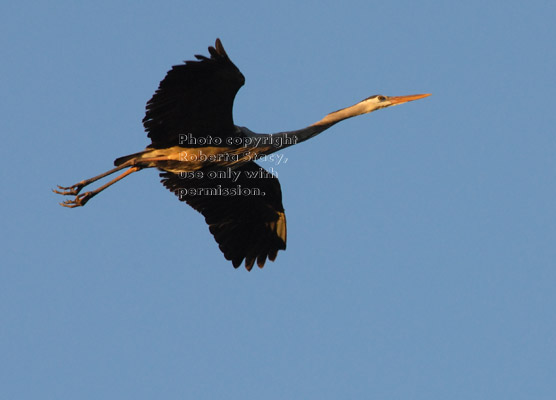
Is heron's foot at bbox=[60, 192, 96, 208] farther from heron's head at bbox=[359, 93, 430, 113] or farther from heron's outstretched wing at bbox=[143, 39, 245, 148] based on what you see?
heron's head at bbox=[359, 93, 430, 113]

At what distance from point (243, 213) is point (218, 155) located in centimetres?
184

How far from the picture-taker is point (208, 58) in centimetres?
1124

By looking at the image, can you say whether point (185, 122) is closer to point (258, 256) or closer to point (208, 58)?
point (208, 58)

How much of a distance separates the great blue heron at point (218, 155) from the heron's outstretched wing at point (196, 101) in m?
0.01

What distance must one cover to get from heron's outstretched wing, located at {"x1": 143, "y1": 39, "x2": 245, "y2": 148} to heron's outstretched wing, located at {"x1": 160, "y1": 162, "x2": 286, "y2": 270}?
1567mm

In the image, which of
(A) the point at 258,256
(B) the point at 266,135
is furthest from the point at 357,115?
(A) the point at 258,256

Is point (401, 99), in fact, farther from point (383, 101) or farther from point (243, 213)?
point (243, 213)

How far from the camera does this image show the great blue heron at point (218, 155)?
11711 mm

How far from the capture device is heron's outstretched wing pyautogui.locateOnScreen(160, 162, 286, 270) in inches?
549

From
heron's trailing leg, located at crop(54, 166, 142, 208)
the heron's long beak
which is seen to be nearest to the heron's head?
the heron's long beak

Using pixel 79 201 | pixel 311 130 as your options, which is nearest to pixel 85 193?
pixel 79 201

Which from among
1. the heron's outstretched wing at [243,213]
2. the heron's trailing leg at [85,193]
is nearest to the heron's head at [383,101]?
the heron's outstretched wing at [243,213]

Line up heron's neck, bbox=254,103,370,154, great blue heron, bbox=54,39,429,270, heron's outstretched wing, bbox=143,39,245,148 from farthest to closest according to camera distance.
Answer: heron's neck, bbox=254,103,370,154 → great blue heron, bbox=54,39,429,270 → heron's outstretched wing, bbox=143,39,245,148

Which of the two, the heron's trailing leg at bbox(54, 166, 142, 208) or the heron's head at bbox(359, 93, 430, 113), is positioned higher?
the heron's head at bbox(359, 93, 430, 113)
